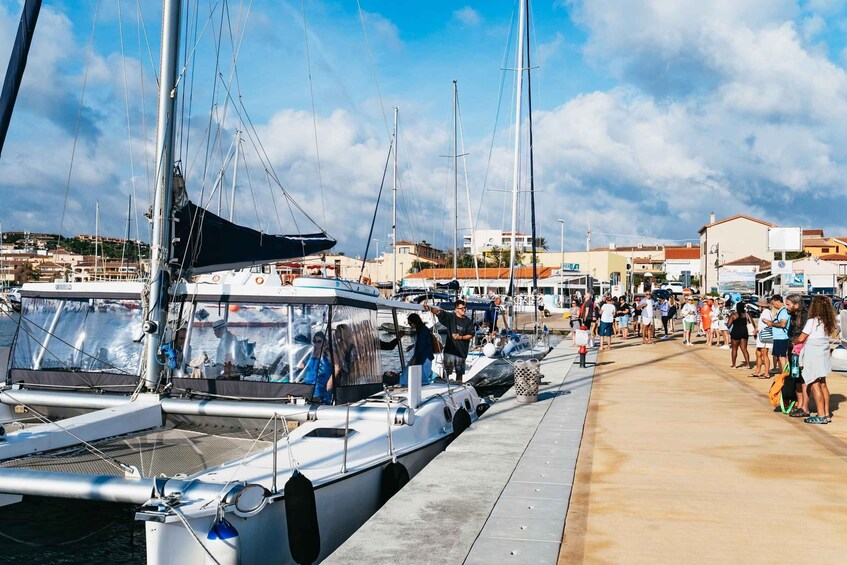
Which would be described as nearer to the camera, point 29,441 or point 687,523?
point 687,523

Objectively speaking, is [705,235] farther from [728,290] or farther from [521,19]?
[521,19]

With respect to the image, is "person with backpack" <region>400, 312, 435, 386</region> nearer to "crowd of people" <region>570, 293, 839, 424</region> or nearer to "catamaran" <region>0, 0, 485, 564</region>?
"catamaran" <region>0, 0, 485, 564</region>

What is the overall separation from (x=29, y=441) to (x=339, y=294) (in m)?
3.29

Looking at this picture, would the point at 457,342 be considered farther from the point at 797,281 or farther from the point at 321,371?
the point at 797,281

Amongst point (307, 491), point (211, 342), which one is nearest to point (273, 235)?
point (211, 342)

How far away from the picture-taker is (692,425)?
1024 cm

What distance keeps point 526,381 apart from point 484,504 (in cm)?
587

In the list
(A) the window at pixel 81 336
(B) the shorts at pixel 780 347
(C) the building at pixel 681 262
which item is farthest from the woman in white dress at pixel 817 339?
(C) the building at pixel 681 262

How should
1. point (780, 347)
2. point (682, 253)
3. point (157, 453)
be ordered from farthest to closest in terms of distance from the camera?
point (682, 253)
point (780, 347)
point (157, 453)

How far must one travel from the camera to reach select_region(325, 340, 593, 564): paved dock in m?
5.12

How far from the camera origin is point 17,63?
25.7 feet

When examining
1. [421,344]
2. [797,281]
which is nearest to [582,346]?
[421,344]

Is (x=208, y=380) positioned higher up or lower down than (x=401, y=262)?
lower down

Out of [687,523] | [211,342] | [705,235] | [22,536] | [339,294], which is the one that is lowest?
[22,536]
